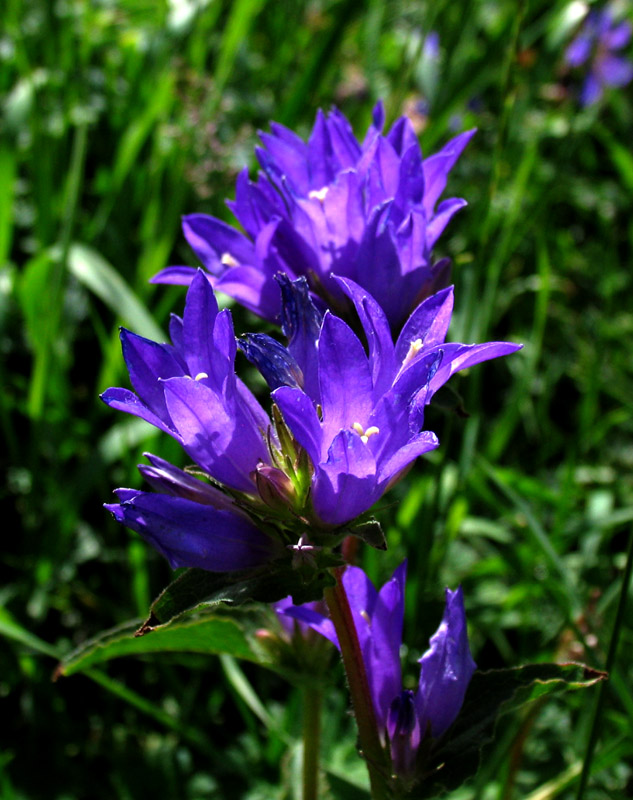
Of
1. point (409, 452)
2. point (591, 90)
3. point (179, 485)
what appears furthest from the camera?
point (591, 90)

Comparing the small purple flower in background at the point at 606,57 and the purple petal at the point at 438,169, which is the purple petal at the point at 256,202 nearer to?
the purple petal at the point at 438,169

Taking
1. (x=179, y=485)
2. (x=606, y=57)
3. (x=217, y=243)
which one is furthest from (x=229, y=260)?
(x=606, y=57)

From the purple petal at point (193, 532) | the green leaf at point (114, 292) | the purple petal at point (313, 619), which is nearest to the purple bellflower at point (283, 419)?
the purple petal at point (193, 532)

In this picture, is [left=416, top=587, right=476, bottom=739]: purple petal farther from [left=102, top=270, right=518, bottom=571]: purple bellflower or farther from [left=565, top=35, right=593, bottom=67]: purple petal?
[left=565, top=35, right=593, bottom=67]: purple petal

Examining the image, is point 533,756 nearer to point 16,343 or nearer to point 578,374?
point 578,374

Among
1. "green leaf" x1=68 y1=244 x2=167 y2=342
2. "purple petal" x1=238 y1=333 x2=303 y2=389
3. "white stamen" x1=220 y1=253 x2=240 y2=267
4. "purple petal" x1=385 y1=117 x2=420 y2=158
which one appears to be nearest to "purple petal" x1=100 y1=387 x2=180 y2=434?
"purple petal" x1=238 y1=333 x2=303 y2=389

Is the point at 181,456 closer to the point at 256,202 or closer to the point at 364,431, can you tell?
the point at 256,202
